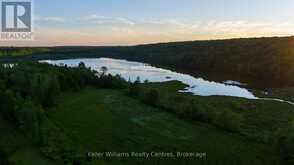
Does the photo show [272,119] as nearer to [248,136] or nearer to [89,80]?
[248,136]

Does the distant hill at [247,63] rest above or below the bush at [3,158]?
above

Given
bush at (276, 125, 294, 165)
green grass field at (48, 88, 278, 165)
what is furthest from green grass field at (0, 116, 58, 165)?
bush at (276, 125, 294, 165)

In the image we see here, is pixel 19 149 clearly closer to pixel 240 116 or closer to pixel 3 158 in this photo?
pixel 3 158

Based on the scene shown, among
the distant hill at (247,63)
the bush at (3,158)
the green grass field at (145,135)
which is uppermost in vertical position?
the distant hill at (247,63)

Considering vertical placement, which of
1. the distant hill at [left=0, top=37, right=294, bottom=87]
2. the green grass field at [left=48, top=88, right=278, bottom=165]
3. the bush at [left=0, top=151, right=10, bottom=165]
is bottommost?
the bush at [left=0, top=151, right=10, bottom=165]

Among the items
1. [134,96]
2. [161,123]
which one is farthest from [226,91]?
[161,123]

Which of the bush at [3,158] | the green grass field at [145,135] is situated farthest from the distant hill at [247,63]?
the bush at [3,158]

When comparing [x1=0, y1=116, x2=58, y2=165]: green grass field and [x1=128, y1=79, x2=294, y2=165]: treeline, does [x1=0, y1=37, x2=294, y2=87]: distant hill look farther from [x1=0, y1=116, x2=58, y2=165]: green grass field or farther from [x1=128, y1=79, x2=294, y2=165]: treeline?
[x1=0, y1=116, x2=58, y2=165]: green grass field

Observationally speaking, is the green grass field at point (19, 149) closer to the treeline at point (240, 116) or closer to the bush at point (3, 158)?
the bush at point (3, 158)

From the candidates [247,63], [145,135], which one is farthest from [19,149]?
[247,63]
